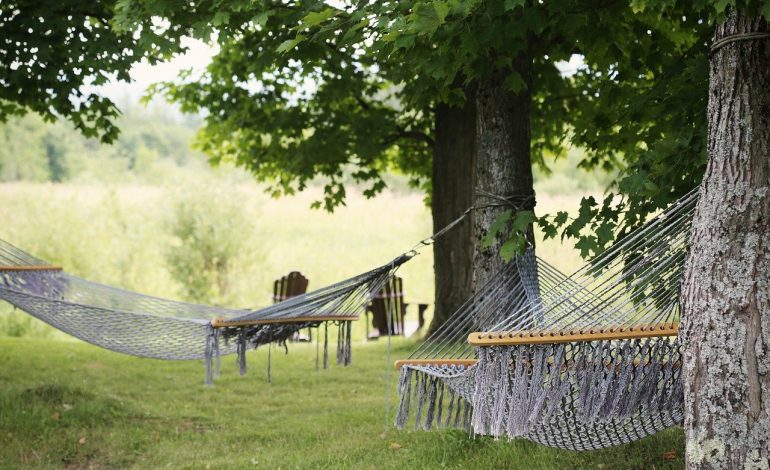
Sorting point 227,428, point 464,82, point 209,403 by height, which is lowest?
point 227,428

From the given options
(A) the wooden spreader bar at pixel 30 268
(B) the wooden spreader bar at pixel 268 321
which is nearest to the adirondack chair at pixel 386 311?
(A) the wooden spreader bar at pixel 30 268

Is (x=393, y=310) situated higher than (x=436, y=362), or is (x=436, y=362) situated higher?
(x=393, y=310)

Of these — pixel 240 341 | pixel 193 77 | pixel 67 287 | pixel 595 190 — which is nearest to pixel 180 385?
pixel 67 287

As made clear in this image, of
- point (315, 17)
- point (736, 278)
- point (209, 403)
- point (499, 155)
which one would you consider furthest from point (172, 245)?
point (736, 278)

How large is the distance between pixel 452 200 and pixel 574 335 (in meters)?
4.73

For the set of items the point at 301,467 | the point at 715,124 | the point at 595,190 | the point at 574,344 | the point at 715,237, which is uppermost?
the point at 595,190

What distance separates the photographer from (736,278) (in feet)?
9.13

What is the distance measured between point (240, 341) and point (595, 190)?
1962 centimetres

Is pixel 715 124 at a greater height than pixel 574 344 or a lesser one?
greater

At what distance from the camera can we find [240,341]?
14.1 feet

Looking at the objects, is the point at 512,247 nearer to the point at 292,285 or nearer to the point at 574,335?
the point at 574,335

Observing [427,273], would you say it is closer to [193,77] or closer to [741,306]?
[193,77]

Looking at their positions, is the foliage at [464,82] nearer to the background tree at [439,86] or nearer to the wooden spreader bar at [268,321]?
the background tree at [439,86]

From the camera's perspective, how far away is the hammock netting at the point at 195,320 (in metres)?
4.24
